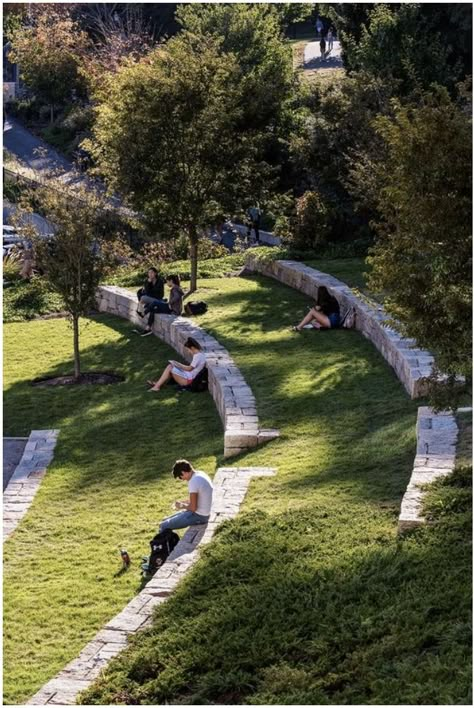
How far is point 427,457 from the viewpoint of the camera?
1087 centimetres

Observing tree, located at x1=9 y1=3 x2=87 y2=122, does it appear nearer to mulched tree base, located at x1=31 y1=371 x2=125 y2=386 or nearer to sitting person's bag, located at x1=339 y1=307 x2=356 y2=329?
mulched tree base, located at x1=31 y1=371 x2=125 y2=386

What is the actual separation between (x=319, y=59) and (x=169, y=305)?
40934 mm

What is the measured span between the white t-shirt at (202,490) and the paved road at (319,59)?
4839 centimetres

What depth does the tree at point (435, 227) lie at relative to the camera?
9.53 metres

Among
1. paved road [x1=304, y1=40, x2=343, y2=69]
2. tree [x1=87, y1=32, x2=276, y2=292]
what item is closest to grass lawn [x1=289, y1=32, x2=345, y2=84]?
paved road [x1=304, y1=40, x2=343, y2=69]

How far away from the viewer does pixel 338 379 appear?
53.2 ft

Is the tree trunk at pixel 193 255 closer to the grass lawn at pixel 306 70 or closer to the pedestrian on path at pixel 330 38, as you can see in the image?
the grass lawn at pixel 306 70

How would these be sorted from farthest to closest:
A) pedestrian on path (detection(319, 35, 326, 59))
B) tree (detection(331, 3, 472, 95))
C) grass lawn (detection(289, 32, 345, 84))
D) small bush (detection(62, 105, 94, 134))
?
pedestrian on path (detection(319, 35, 326, 59)) < small bush (detection(62, 105, 94, 134)) < grass lawn (detection(289, 32, 345, 84)) < tree (detection(331, 3, 472, 95))

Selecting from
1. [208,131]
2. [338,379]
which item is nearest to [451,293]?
[338,379]

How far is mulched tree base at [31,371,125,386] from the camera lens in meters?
19.0

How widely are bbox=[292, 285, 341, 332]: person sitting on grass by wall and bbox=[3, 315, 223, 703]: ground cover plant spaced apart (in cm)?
267

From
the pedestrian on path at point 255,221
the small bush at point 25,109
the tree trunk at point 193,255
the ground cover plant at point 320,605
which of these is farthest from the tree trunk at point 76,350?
the small bush at point 25,109

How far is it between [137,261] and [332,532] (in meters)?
20.0

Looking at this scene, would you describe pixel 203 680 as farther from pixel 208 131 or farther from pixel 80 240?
pixel 208 131
